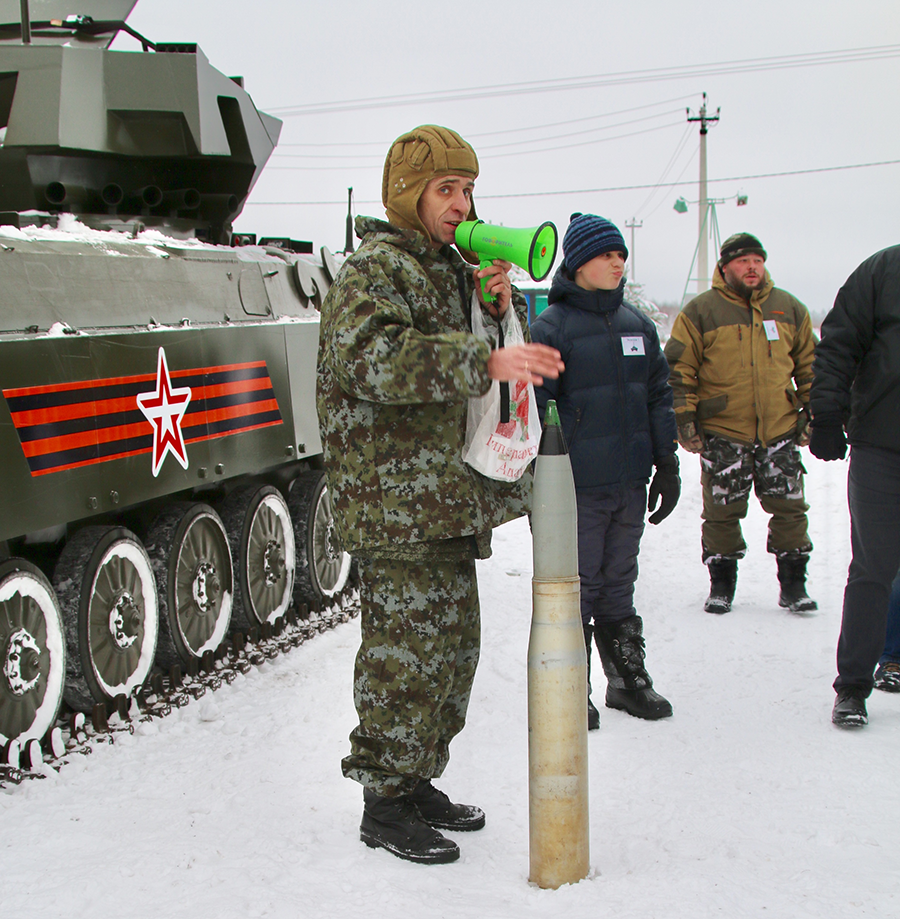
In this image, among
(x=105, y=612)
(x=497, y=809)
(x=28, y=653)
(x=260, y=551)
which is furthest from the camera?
(x=260, y=551)

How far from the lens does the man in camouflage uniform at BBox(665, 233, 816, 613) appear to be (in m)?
5.84

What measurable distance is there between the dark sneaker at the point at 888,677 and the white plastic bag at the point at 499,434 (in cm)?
235

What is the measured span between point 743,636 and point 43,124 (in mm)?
4329

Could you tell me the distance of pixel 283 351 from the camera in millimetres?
5930

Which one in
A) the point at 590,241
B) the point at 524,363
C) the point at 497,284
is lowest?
the point at 524,363

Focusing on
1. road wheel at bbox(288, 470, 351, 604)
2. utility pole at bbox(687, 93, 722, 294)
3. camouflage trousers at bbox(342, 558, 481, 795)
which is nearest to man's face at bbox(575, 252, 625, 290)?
camouflage trousers at bbox(342, 558, 481, 795)

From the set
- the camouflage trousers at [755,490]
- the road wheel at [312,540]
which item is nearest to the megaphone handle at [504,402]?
the camouflage trousers at [755,490]

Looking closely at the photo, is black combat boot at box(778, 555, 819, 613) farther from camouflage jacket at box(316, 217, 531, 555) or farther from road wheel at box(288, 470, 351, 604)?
camouflage jacket at box(316, 217, 531, 555)

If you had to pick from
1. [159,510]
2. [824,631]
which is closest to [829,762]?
[824,631]

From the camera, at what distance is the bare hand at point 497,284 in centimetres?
290

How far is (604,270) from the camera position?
4109mm

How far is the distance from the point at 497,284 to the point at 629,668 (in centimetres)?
198

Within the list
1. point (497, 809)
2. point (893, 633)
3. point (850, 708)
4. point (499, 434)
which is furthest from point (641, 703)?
point (499, 434)

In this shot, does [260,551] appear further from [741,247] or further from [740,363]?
[741,247]
